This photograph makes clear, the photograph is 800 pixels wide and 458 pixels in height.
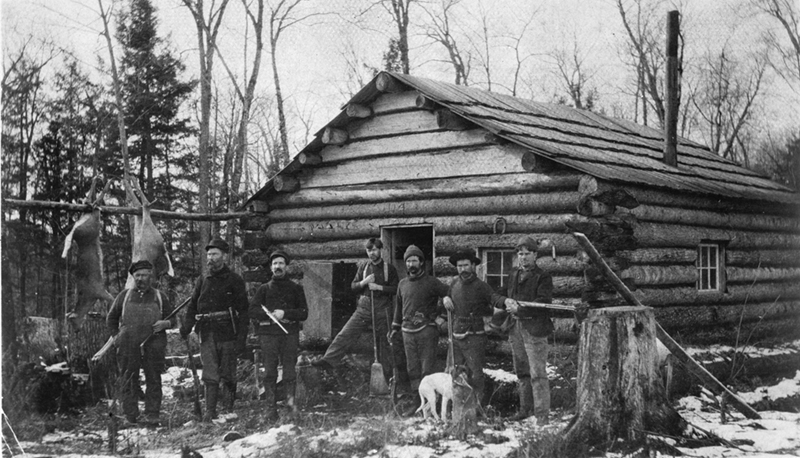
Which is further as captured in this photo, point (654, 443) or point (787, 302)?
point (787, 302)

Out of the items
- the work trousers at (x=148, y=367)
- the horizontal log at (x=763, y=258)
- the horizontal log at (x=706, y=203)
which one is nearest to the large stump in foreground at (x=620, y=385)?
the horizontal log at (x=706, y=203)

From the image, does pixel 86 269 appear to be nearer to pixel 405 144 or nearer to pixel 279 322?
pixel 279 322

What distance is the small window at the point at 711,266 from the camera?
1188 centimetres

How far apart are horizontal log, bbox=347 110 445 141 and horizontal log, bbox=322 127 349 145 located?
→ 0.15 metres

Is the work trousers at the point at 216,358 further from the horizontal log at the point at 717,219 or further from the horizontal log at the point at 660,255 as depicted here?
the horizontal log at the point at 717,219

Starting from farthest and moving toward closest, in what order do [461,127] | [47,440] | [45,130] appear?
1. [45,130]
2. [461,127]
3. [47,440]

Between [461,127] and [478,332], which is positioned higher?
[461,127]

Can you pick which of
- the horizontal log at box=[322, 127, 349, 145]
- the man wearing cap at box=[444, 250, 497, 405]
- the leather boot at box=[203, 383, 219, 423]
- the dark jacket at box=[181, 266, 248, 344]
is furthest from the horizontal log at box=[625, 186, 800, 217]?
the leather boot at box=[203, 383, 219, 423]

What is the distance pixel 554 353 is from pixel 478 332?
1429mm

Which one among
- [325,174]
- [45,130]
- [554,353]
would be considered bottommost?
[554,353]

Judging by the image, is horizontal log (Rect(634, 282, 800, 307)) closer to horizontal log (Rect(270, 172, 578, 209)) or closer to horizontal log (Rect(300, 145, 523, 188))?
horizontal log (Rect(270, 172, 578, 209))

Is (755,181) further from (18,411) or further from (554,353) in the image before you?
(18,411)

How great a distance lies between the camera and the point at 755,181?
49.2ft

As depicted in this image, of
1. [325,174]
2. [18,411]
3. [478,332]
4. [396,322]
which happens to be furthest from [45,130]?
[478,332]
